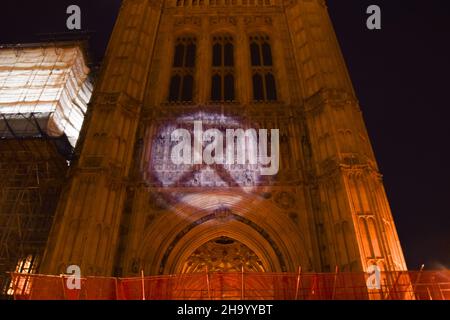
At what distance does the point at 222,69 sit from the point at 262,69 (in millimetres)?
1806

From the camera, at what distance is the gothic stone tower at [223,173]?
12945 mm

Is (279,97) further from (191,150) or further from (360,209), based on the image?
(360,209)

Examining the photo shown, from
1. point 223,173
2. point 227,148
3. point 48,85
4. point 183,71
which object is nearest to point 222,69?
point 183,71

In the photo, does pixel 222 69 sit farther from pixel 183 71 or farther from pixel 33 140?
pixel 33 140

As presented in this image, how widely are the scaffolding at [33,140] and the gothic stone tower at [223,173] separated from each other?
226 cm

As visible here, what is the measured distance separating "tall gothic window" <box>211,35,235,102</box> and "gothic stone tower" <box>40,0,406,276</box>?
81 mm

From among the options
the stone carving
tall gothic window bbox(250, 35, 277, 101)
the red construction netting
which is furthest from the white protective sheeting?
the stone carving

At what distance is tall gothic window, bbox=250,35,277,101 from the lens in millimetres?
18944

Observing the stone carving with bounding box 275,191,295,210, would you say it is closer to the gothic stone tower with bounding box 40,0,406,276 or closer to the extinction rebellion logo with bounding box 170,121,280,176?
the gothic stone tower with bounding box 40,0,406,276

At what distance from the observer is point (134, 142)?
16.1 meters

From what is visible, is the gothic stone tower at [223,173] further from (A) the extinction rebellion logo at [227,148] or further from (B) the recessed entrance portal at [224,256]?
(A) the extinction rebellion logo at [227,148]

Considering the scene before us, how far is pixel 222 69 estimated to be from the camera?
20234mm
